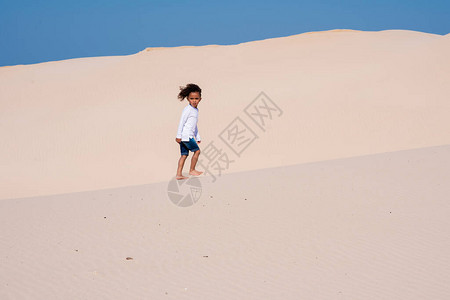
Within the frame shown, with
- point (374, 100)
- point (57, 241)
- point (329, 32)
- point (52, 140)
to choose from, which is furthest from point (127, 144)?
point (329, 32)

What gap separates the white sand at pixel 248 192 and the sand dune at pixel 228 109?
0.08 m

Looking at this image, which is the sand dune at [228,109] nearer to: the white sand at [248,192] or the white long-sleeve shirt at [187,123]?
the white sand at [248,192]

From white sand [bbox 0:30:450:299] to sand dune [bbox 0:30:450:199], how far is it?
0.27ft

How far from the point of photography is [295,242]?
4.71 m

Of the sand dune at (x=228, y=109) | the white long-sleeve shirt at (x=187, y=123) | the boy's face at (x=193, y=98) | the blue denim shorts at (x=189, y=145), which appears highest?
the sand dune at (x=228, y=109)

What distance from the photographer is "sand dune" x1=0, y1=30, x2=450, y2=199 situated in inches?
412

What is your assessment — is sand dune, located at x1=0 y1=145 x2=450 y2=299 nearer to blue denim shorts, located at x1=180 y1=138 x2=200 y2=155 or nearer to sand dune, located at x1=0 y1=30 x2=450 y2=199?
blue denim shorts, located at x1=180 y1=138 x2=200 y2=155

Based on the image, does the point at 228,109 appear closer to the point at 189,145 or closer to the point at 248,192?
the point at 189,145

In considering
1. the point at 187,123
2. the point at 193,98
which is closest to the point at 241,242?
the point at 187,123

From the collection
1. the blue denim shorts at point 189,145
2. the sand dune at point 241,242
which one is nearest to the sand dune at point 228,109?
the blue denim shorts at point 189,145

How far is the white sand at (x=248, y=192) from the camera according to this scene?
13.1ft

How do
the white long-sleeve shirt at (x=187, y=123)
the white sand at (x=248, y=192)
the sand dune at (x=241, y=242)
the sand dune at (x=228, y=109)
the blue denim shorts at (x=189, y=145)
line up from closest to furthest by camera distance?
the sand dune at (x=241, y=242) < the white sand at (x=248, y=192) < the white long-sleeve shirt at (x=187, y=123) < the blue denim shorts at (x=189, y=145) < the sand dune at (x=228, y=109)

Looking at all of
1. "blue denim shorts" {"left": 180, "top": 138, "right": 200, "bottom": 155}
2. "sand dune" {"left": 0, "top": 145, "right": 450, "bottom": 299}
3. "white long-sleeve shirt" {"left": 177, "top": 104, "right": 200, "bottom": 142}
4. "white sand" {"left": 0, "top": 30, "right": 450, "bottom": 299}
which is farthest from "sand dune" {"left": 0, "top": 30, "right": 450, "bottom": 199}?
"sand dune" {"left": 0, "top": 145, "right": 450, "bottom": 299}

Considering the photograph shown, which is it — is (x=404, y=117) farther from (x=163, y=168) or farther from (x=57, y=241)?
(x=57, y=241)
